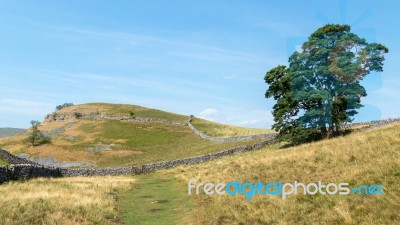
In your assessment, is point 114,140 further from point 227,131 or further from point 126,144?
point 227,131

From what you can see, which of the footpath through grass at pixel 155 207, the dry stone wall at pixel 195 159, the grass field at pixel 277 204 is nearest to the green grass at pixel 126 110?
the dry stone wall at pixel 195 159

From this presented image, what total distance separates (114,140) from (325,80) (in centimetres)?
6290

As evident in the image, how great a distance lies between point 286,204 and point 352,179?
9.78ft

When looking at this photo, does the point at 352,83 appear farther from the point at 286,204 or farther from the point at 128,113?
the point at 128,113

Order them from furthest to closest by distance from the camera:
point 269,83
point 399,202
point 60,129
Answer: point 60,129 → point 269,83 → point 399,202

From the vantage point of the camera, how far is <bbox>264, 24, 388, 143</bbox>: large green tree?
41625 mm

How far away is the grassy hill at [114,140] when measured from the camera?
2891 inches

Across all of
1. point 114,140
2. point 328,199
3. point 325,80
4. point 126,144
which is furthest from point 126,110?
point 328,199

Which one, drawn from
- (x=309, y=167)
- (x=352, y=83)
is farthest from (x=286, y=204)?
(x=352, y=83)

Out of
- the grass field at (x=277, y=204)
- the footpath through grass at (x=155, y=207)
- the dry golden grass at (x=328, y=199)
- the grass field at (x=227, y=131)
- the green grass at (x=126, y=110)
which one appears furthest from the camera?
the green grass at (x=126, y=110)

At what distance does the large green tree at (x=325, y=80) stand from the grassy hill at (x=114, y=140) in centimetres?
1846

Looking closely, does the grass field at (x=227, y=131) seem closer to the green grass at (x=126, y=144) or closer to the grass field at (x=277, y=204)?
the green grass at (x=126, y=144)

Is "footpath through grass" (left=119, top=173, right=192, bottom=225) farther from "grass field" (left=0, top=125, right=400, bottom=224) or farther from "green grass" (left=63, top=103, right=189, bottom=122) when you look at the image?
"green grass" (left=63, top=103, right=189, bottom=122)

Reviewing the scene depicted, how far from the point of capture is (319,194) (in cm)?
1366
